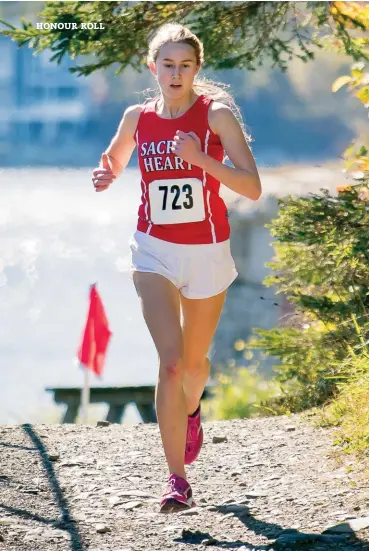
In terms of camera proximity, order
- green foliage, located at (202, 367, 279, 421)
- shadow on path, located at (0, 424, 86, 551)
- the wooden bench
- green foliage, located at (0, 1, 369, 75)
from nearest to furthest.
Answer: shadow on path, located at (0, 424, 86, 551), green foliage, located at (0, 1, 369, 75), the wooden bench, green foliage, located at (202, 367, 279, 421)

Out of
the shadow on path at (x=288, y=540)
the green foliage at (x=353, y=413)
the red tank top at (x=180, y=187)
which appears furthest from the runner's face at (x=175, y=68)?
the green foliage at (x=353, y=413)

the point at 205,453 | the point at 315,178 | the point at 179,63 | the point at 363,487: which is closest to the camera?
the point at 179,63

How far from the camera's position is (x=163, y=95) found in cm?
486

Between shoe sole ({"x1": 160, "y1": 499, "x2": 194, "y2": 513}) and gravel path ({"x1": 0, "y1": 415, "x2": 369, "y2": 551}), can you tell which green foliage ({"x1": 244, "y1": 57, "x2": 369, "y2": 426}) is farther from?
shoe sole ({"x1": 160, "y1": 499, "x2": 194, "y2": 513})

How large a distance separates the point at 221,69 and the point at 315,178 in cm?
2947

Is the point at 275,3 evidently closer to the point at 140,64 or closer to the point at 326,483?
the point at 140,64

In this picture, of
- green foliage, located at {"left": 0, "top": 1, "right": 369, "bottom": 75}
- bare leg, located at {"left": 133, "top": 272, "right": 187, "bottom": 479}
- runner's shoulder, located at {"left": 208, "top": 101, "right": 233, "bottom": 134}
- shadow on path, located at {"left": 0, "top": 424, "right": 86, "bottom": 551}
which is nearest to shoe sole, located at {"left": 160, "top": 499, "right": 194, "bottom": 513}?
bare leg, located at {"left": 133, "top": 272, "right": 187, "bottom": 479}

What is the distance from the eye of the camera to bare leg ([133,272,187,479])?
464 centimetres

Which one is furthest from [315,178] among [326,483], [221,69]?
[326,483]

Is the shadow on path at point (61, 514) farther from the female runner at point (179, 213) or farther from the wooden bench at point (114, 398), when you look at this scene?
the wooden bench at point (114, 398)

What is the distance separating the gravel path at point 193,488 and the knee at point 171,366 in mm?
613

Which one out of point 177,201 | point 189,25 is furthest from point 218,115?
point 189,25

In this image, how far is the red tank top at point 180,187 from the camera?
4.77m

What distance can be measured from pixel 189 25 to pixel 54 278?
4095 centimetres
